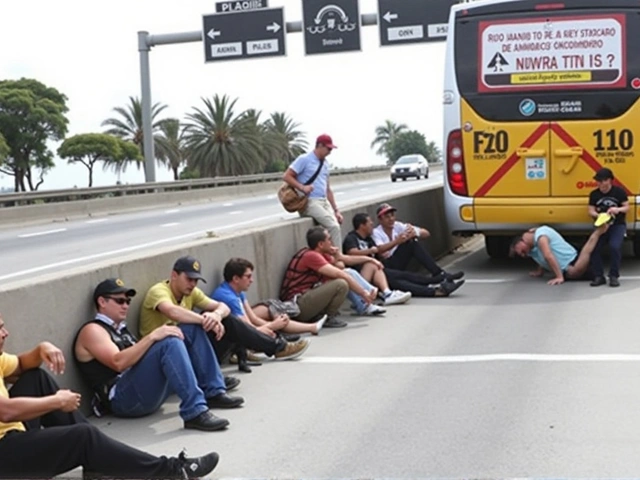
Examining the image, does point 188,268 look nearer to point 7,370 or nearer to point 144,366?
point 144,366

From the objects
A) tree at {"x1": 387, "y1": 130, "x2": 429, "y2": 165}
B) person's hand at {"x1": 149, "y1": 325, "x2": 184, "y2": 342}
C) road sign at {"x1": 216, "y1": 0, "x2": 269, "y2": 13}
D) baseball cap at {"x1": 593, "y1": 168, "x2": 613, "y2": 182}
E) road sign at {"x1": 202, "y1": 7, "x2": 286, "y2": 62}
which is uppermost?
road sign at {"x1": 216, "y1": 0, "x2": 269, "y2": 13}

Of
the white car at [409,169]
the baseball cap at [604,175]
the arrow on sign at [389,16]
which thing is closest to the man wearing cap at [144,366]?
the baseball cap at [604,175]

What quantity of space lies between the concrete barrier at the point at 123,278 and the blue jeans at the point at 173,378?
14.9 inches

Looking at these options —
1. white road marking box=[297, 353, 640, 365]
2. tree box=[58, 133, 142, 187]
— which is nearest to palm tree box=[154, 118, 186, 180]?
tree box=[58, 133, 142, 187]

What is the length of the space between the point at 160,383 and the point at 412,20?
26879 mm

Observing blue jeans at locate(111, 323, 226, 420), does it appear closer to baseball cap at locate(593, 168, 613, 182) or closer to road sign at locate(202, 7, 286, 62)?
baseball cap at locate(593, 168, 613, 182)

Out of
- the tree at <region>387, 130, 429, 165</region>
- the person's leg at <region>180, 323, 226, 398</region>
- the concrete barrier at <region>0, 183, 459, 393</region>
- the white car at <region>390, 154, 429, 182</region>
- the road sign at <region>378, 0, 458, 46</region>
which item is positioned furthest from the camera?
the tree at <region>387, 130, 429, 165</region>

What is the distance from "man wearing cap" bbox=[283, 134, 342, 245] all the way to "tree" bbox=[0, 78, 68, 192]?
57024mm

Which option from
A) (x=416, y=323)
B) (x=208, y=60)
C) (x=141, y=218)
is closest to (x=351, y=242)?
(x=416, y=323)

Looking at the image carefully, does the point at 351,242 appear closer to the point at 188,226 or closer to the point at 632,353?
the point at 632,353

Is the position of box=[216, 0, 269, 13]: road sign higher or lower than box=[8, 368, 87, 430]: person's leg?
higher

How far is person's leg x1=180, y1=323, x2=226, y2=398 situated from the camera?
6812mm

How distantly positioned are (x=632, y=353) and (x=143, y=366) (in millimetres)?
4030

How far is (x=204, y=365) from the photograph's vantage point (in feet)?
22.4
